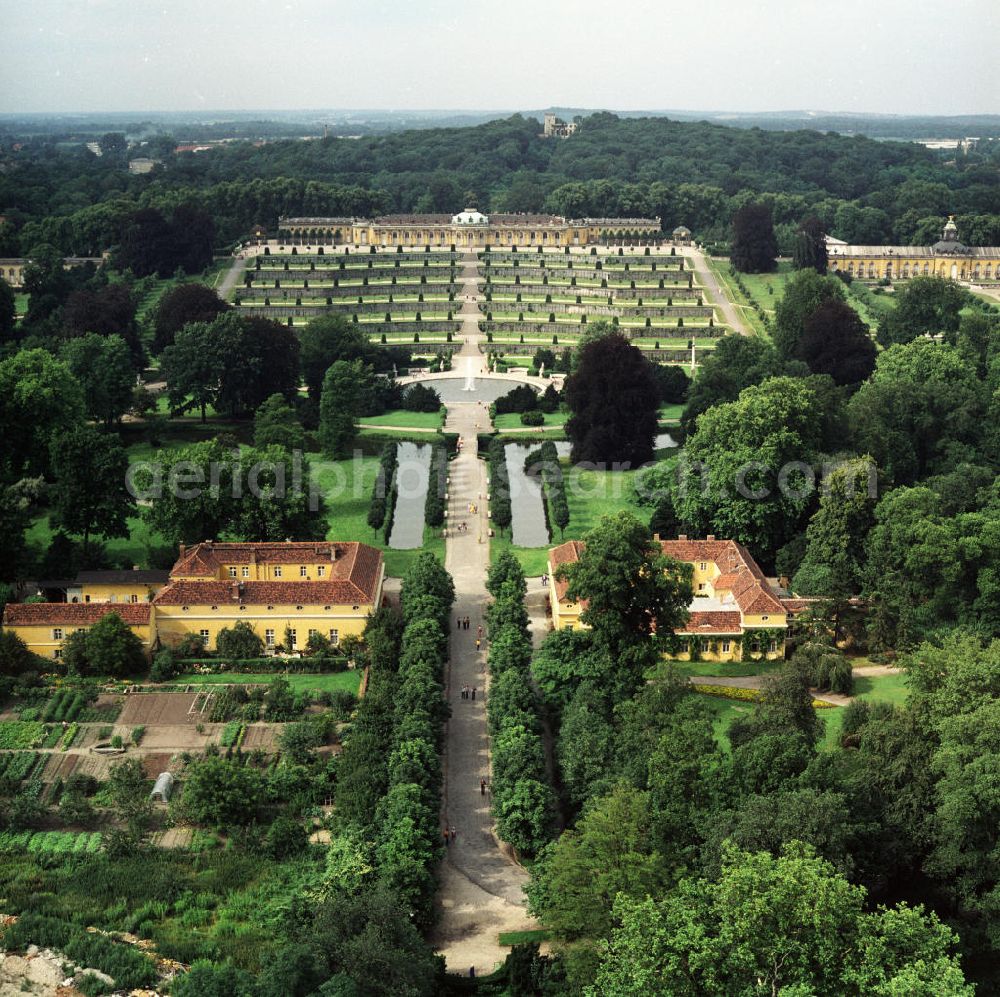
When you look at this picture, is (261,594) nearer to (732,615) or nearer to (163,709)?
(163,709)

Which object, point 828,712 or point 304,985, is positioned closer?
point 304,985

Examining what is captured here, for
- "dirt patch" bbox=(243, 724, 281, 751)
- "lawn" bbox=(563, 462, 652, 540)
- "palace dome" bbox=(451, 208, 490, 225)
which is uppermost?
"palace dome" bbox=(451, 208, 490, 225)

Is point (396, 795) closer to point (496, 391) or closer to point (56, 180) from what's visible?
point (496, 391)

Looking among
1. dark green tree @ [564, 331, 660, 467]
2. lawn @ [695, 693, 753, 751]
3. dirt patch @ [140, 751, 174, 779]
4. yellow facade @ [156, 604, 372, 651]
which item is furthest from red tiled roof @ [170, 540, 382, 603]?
dark green tree @ [564, 331, 660, 467]

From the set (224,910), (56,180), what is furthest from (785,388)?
(56,180)

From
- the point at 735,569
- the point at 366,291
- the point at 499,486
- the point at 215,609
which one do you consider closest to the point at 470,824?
the point at 215,609

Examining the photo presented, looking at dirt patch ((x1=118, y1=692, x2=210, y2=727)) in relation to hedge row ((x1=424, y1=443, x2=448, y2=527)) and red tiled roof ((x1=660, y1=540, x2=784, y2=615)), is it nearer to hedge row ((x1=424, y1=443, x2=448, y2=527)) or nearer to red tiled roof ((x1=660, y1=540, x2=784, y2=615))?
red tiled roof ((x1=660, y1=540, x2=784, y2=615))
